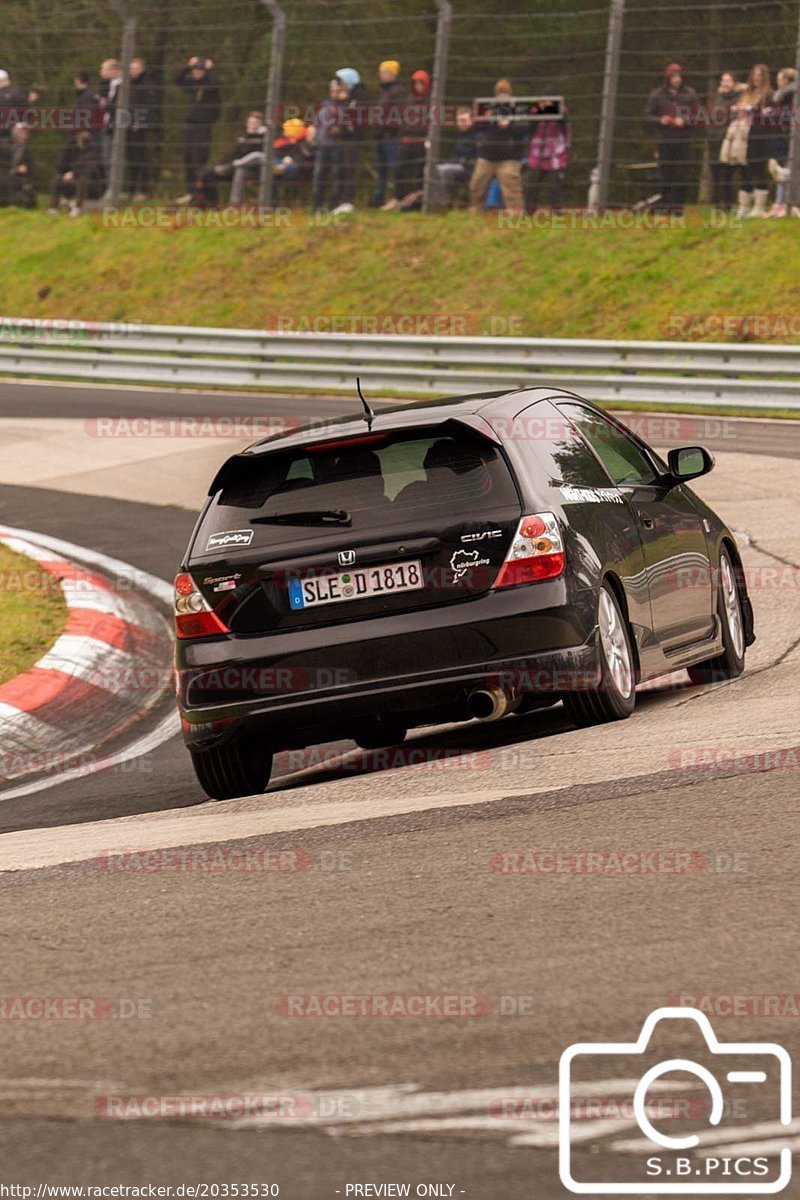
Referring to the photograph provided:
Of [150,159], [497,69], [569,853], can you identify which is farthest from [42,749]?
[150,159]

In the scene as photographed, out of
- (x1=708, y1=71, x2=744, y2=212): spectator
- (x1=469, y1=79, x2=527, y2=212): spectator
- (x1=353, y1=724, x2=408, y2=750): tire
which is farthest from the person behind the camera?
(x1=469, y1=79, x2=527, y2=212): spectator

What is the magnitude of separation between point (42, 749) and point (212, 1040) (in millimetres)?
5044

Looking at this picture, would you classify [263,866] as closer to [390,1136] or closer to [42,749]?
[390,1136]

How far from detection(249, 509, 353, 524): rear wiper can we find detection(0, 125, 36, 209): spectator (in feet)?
81.7

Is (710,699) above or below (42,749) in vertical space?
above

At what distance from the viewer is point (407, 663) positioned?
730 centimetres

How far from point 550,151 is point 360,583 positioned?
60.3 ft

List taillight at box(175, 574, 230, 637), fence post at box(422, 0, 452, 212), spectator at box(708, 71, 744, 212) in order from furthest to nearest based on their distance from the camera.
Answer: fence post at box(422, 0, 452, 212), spectator at box(708, 71, 744, 212), taillight at box(175, 574, 230, 637)

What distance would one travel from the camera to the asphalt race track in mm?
3758

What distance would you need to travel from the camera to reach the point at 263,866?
597 centimetres

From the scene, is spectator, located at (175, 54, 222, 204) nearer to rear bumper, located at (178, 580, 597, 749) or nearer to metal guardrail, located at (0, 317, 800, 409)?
metal guardrail, located at (0, 317, 800, 409)

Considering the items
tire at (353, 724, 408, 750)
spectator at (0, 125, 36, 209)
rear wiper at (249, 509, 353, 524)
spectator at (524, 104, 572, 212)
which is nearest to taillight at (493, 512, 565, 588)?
rear wiper at (249, 509, 353, 524)

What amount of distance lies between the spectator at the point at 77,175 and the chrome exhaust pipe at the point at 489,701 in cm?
2319

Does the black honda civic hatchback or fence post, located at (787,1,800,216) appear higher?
fence post, located at (787,1,800,216)
